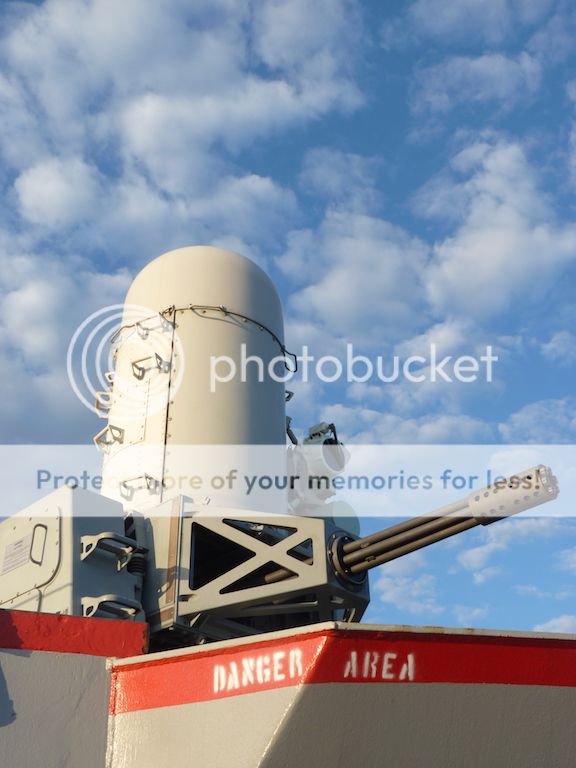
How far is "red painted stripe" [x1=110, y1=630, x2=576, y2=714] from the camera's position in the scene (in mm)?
5480

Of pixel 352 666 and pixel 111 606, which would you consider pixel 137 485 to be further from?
pixel 352 666

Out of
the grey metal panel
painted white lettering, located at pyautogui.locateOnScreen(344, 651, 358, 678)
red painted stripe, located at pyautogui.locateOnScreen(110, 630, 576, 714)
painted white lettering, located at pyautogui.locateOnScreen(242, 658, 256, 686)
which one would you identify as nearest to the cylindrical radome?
the grey metal panel

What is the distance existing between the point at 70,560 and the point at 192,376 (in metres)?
3.62

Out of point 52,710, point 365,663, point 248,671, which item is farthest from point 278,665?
point 52,710

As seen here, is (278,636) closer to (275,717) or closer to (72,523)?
(275,717)

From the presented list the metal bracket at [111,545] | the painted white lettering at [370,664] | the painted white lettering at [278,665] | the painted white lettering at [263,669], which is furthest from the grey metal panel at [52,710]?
the metal bracket at [111,545]

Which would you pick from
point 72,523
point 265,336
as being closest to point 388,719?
point 72,523

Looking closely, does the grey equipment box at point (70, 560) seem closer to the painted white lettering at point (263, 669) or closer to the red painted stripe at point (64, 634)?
the red painted stripe at point (64, 634)

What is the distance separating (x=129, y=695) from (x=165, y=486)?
5488 millimetres

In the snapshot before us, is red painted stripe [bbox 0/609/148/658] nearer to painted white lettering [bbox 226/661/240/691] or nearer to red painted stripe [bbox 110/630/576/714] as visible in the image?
red painted stripe [bbox 110/630/576/714]

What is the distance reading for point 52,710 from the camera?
237 inches

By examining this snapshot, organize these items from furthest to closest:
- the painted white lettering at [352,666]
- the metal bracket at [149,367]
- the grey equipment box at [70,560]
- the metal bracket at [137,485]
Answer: the metal bracket at [149,367] < the metal bracket at [137,485] < the grey equipment box at [70,560] < the painted white lettering at [352,666]

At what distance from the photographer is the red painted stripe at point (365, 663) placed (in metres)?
5.48

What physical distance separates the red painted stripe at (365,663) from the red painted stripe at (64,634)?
0.76m
